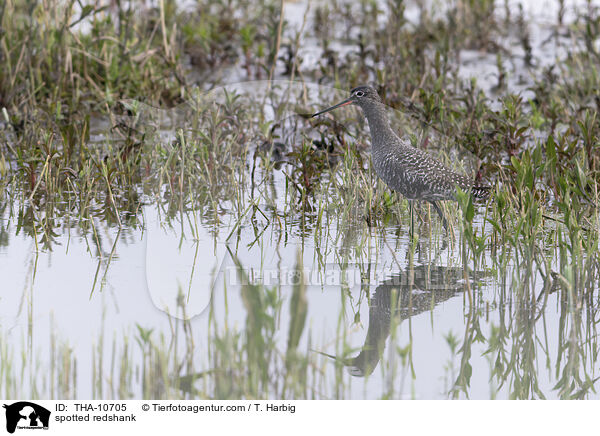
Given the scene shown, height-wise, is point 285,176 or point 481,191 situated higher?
point 285,176

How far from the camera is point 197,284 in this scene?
4.66 metres

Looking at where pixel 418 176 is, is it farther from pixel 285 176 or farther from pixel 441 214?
pixel 285 176

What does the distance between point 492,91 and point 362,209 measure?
392 cm

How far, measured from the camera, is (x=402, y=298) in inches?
178

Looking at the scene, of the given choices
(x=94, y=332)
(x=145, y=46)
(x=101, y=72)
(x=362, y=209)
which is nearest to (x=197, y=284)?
(x=94, y=332)

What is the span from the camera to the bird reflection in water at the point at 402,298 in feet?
12.4

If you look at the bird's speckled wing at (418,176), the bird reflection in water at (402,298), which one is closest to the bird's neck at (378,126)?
the bird's speckled wing at (418,176)

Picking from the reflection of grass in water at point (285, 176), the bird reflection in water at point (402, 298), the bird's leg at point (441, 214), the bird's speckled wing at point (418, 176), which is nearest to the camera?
the reflection of grass in water at point (285, 176)

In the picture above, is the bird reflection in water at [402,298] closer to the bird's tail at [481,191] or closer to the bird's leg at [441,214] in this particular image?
the bird's leg at [441,214]

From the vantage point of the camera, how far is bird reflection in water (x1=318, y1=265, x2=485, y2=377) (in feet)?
12.4

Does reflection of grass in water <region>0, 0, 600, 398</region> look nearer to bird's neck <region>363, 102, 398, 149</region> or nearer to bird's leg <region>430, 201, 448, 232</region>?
bird's leg <region>430, 201, 448, 232</region>

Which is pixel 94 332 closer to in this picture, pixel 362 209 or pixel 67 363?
pixel 67 363

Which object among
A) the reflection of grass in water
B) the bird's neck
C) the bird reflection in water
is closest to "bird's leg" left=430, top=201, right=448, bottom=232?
the reflection of grass in water

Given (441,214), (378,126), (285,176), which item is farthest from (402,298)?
(285,176)
